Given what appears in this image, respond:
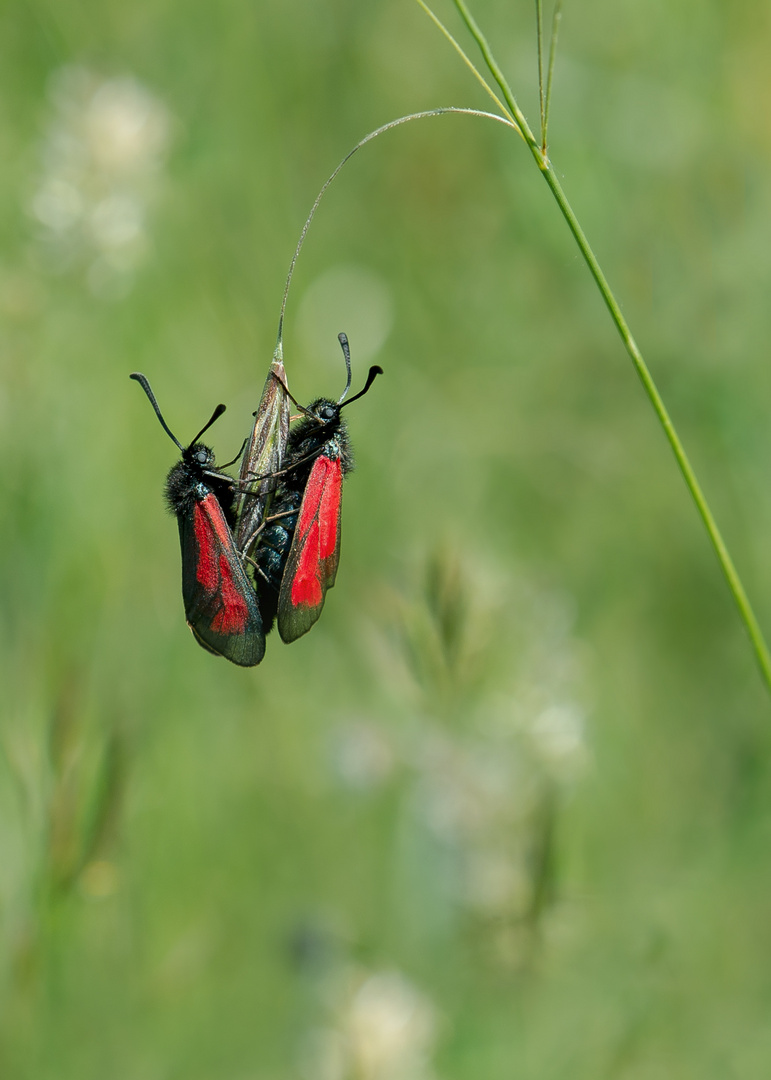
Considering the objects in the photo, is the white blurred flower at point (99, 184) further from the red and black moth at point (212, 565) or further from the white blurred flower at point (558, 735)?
the white blurred flower at point (558, 735)

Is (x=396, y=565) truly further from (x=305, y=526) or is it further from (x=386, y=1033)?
(x=386, y=1033)

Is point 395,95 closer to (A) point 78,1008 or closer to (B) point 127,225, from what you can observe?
(B) point 127,225

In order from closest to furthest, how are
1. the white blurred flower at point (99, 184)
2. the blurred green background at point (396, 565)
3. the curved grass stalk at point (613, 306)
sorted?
the curved grass stalk at point (613, 306) → the blurred green background at point (396, 565) → the white blurred flower at point (99, 184)

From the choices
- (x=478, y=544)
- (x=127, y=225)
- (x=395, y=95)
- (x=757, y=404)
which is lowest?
(x=478, y=544)

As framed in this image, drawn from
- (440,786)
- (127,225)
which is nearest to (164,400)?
(127,225)

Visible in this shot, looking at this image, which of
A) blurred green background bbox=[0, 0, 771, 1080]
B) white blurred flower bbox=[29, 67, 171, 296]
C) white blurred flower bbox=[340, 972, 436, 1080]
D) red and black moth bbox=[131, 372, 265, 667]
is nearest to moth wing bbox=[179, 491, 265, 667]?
red and black moth bbox=[131, 372, 265, 667]

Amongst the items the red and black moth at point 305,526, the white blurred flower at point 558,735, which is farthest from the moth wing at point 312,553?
the white blurred flower at point 558,735

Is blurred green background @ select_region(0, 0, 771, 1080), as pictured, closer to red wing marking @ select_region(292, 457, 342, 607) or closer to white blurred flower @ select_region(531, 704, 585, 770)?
white blurred flower @ select_region(531, 704, 585, 770)
